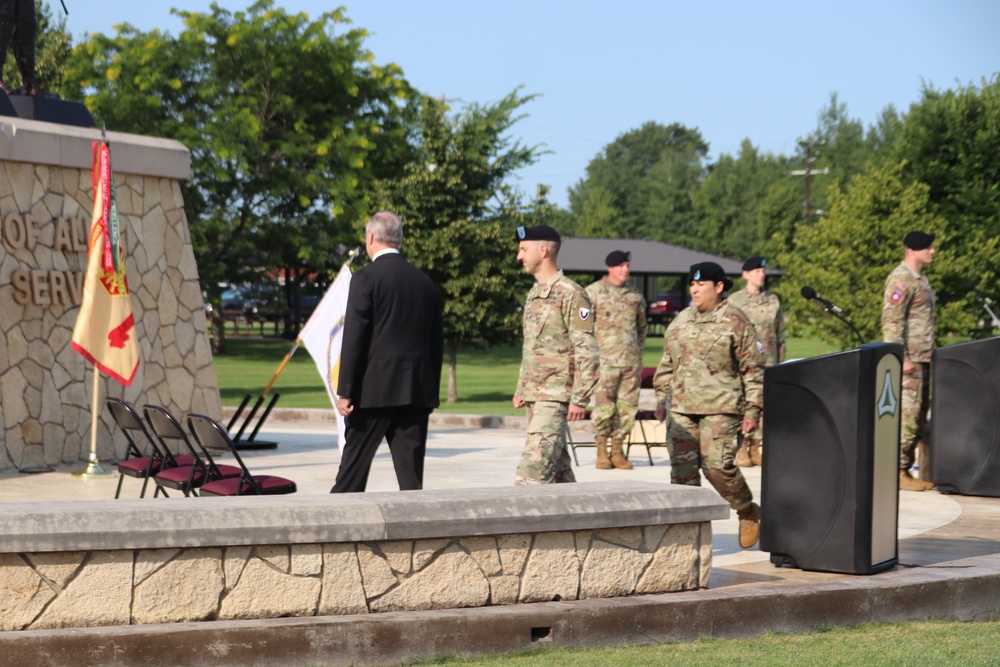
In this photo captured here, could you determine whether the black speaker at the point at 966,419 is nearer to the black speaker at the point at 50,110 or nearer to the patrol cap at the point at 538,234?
the patrol cap at the point at 538,234

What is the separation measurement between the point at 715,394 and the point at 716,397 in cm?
2

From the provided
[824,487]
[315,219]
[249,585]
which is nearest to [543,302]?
[824,487]

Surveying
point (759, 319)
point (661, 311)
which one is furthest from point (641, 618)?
point (661, 311)

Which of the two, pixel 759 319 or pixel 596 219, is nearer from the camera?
pixel 759 319

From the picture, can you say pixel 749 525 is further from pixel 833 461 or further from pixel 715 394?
pixel 833 461

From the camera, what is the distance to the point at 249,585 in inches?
218

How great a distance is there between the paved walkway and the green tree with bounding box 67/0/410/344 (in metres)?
21.0

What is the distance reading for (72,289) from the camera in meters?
11.7

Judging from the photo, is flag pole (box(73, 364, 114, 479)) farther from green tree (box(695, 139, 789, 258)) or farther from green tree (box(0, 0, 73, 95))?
green tree (box(695, 139, 789, 258))

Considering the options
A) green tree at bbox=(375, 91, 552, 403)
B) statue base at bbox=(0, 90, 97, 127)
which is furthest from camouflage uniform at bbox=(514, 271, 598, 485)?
green tree at bbox=(375, 91, 552, 403)

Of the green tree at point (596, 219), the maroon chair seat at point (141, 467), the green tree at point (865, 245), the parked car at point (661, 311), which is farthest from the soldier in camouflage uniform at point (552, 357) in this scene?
the green tree at point (596, 219)

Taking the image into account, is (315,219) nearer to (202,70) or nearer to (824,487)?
(202,70)

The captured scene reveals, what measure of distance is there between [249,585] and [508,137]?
20.7 m

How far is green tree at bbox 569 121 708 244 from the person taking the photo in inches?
3674
